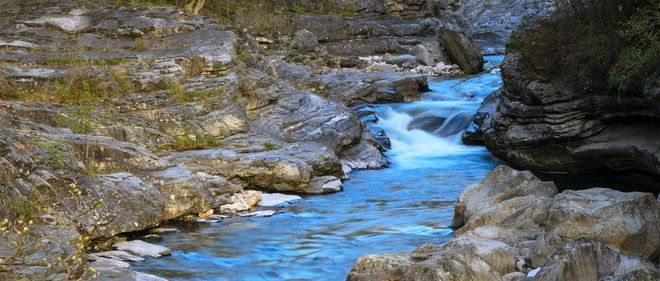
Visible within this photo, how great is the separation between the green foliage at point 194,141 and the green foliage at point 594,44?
6.39m

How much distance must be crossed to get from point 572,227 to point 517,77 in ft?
24.9

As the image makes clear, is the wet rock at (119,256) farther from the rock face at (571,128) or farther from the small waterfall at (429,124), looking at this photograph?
the small waterfall at (429,124)

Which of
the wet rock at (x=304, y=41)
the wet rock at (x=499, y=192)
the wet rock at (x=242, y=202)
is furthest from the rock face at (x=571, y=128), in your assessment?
the wet rock at (x=304, y=41)

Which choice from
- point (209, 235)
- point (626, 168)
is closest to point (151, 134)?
point (209, 235)

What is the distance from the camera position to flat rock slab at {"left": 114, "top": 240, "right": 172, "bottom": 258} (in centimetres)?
894

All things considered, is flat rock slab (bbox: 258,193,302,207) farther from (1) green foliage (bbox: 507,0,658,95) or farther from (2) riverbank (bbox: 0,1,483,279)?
(1) green foliage (bbox: 507,0,658,95)

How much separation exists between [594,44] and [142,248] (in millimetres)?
8194

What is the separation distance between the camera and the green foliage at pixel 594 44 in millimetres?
10703

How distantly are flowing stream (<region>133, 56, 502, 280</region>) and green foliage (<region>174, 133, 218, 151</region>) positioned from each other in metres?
2.32

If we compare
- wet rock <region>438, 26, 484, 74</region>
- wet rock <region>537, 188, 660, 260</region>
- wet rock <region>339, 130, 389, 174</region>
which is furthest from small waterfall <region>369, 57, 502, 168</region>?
wet rock <region>537, 188, 660, 260</region>

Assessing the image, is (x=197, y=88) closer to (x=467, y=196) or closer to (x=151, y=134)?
(x=151, y=134)

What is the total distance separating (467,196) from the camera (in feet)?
34.2

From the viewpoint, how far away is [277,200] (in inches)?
489

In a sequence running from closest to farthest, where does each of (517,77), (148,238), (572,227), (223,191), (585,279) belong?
1. (585,279)
2. (572,227)
3. (148,238)
4. (223,191)
5. (517,77)
